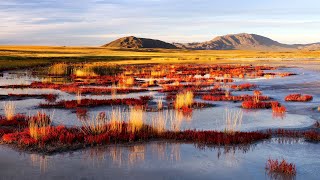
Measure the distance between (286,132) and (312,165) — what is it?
12.1ft

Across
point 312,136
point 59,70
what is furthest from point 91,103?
point 59,70

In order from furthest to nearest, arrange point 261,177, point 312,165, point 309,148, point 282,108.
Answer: point 282,108
point 309,148
point 312,165
point 261,177

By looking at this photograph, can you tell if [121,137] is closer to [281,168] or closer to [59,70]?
[281,168]

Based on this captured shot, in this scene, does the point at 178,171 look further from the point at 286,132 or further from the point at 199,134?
the point at 286,132

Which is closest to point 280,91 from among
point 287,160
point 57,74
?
point 287,160

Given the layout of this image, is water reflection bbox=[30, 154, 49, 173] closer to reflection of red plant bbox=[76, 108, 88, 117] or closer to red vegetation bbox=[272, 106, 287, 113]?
reflection of red plant bbox=[76, 108, 88, 117]

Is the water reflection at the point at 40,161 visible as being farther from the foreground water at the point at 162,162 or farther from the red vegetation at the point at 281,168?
the red vegetation at the point at 281,168

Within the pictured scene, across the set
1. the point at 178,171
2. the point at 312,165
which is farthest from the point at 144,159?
the point at 312,165

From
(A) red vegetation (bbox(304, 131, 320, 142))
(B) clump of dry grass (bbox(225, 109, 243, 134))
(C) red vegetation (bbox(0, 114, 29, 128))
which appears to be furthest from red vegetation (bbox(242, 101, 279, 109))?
(C) red vegetation (bbox(0, 114, 29, 128))

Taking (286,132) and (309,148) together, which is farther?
(286,132)

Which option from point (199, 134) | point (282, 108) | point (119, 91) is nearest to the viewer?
point (199, 134)

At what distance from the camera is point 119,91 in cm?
2880

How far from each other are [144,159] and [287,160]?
12.7 feet

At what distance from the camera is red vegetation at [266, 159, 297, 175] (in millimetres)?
10109
